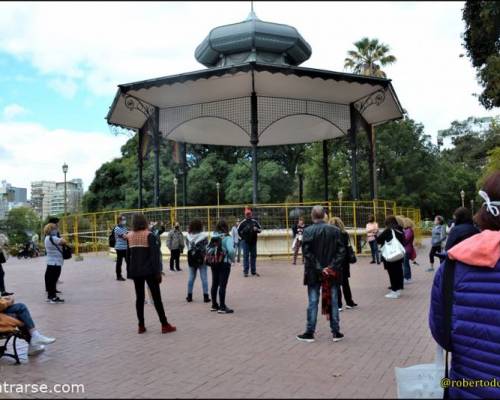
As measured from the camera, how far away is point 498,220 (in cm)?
276

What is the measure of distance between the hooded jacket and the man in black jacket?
3.46 m

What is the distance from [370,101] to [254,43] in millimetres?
4925

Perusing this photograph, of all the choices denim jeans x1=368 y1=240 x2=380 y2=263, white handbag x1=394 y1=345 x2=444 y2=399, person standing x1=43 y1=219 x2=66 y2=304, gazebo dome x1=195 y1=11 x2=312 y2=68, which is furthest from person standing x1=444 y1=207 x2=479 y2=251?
gazebo dome x1=195 y1=11 x2=312 y2=68

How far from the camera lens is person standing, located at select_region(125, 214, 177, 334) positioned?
692cm

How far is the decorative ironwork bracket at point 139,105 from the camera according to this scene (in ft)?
57.8

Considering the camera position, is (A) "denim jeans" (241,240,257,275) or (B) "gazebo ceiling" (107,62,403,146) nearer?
(A) "denim jeans" (241,240,257,275)

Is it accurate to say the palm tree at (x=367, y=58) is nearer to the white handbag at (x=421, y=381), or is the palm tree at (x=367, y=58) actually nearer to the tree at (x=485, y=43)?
the tree at (x=485, y=43)

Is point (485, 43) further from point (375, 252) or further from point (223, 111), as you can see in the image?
point (223, 111)

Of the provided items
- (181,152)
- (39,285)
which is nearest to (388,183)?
(181,152)

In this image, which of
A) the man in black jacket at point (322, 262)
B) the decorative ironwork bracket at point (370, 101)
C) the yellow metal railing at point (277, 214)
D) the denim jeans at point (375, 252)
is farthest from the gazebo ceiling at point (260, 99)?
the man in black jacket at point (322, 262)

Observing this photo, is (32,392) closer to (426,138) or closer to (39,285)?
(39,285)

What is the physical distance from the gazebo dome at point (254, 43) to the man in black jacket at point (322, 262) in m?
12.7

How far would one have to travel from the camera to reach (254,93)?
17.7 meters

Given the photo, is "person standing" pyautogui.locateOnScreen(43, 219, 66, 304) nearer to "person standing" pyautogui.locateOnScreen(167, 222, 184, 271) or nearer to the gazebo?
"person standing" pyautogui.locateOnScreen(167, 222, 184, 271)
